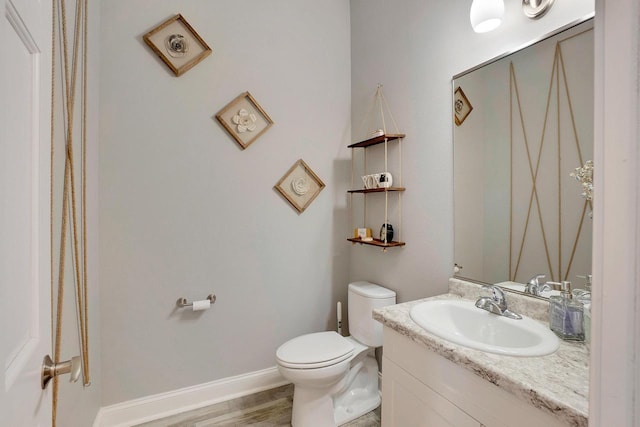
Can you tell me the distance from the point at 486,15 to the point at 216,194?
68.0 inches

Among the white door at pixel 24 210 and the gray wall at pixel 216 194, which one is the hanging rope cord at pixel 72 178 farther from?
the white door at pixel 24 210

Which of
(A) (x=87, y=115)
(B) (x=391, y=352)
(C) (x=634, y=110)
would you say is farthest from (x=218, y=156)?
(C) (x=634, y=110)

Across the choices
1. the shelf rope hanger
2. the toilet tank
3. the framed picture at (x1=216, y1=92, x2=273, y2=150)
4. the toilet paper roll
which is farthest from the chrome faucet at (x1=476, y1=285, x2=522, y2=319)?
the framed picture at (x1=216, y1=92, x2=273, y2=150)

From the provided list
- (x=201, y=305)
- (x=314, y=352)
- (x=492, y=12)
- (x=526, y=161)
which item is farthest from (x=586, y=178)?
(x=201, y=305)

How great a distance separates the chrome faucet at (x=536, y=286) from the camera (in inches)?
45.1

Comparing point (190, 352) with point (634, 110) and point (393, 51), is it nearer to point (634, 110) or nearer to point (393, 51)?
point (634, 110)

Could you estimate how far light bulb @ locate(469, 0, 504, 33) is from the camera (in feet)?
4.00

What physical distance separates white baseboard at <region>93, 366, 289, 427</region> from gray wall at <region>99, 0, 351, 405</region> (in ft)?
0.17

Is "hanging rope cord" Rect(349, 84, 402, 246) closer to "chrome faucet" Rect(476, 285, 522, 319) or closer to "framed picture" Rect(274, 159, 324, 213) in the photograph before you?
"framed picture" Rect(274, 159, 324, 213)

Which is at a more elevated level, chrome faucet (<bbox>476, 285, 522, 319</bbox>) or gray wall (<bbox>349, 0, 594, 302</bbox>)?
gray wall (<bbox>349, 0, 594, 302</bbox>)

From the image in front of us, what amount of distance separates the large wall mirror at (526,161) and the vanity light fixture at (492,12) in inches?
5.1

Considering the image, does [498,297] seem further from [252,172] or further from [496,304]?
[252,172]

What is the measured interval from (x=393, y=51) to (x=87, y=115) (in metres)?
1.81

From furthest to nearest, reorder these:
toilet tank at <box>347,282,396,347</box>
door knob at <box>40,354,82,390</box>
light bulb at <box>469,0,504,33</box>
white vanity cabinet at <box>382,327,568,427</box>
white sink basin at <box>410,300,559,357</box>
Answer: toilet tank at <box>347,282,396,347</box>, light bulb at <box>469,0,504,33</box>, white sink basin at <box>410,300,559,357</box>, white vanity cabinet at <box>382,327,568,427</box>, door knob at <box>40,354,82,390</box>
